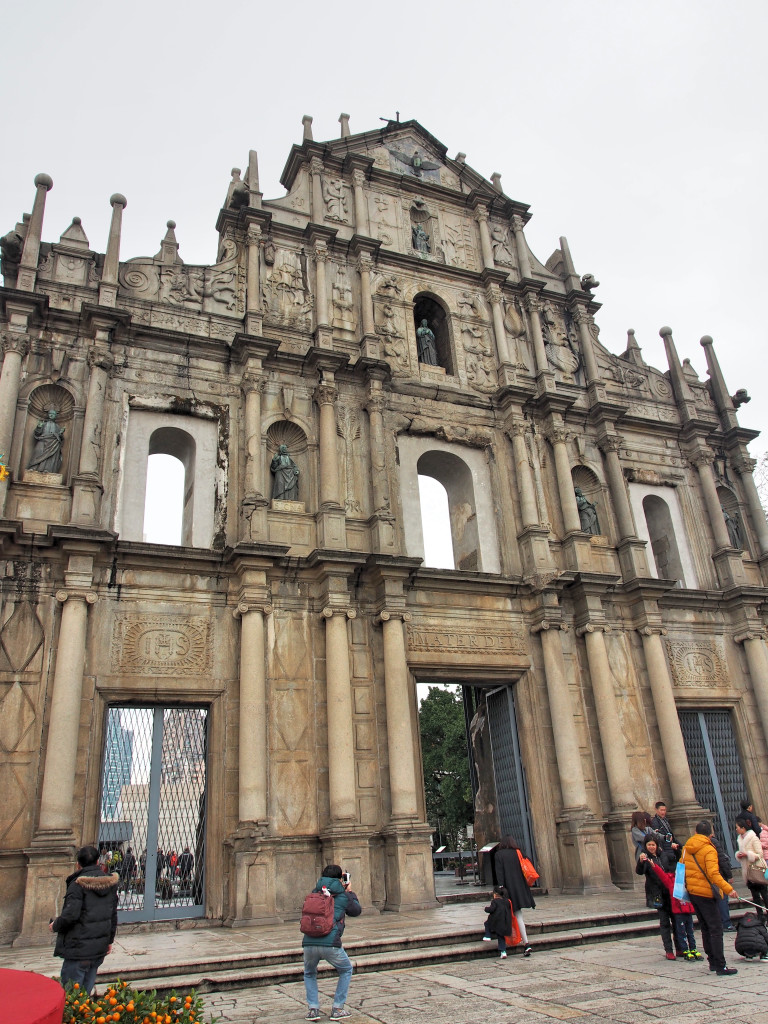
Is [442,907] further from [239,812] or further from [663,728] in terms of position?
[663,728]

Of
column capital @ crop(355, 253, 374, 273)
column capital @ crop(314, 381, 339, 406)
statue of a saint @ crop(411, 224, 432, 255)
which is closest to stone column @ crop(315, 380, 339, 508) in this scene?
column capital @ crop(314, 381, 339, 406)

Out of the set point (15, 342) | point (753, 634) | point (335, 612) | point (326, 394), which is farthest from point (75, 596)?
point (753, 634)

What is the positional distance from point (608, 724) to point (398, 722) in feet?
14.6

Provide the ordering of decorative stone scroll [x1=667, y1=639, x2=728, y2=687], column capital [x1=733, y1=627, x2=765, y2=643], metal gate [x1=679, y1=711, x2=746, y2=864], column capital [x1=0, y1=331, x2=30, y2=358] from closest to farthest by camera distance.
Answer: column capital [x1=0, y1=331, x2=30, y2=358] < metal gate [x1=679, y1=711, x2=746, y2=864] < decorative stone scroll [x1=667, y1=639, x2=728, y2=687] < column capital [x1=733, y1=627, x2=765, y2=643]

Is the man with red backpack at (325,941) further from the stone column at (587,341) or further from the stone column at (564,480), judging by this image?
the stone column at (587,341)

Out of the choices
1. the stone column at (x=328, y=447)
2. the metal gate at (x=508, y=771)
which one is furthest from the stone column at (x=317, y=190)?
the metal gate at (x=508, y=771)

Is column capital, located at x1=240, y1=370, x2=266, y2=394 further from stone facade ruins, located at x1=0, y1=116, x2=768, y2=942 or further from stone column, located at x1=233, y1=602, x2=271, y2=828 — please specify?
stone column, located at x1=233, y1=602, x2=271, y2=828

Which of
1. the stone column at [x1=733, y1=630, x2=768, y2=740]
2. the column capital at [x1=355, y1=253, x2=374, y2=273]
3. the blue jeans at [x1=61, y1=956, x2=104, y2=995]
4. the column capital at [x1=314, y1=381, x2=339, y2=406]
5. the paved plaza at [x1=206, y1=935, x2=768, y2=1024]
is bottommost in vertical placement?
the paved plaza at [x1=206, y1=935, x2=768, y2=1024]

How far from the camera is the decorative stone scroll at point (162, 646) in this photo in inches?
496

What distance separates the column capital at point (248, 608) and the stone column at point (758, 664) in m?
10.9

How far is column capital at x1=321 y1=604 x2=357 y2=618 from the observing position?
539 inches

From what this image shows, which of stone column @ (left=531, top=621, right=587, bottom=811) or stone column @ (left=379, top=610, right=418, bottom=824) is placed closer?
stone column @ (left=379, top=610, right=418, bottom=824)

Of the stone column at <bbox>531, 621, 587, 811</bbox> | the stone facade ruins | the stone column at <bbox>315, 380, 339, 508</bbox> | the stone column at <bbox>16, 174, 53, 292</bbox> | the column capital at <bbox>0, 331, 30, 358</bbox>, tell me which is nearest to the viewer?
the stone facade ruins

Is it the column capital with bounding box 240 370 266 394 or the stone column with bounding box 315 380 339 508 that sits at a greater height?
the column capital with bounding box 240 370 266 394
